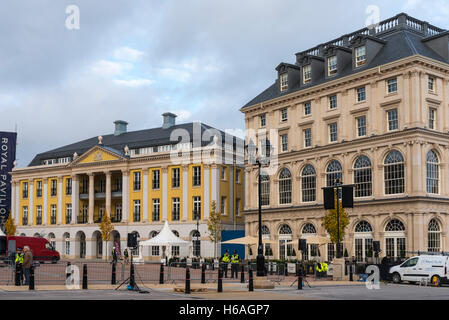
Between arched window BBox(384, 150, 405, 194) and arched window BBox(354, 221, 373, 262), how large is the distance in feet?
11.3

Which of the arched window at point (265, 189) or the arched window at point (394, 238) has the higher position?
the arched window at point (265, 189)

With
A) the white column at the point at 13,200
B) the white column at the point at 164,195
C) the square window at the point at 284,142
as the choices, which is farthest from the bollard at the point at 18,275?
the white column at the point at 13,200

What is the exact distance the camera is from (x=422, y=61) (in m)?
46.2

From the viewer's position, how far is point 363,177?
50.0 metres

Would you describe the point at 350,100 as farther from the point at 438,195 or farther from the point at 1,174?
the point at 1,174

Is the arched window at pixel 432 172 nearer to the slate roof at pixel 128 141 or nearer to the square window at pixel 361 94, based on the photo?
the square window at pixel 361 94

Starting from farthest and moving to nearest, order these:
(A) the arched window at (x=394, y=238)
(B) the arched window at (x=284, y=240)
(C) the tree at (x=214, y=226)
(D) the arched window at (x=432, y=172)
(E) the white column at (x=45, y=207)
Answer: (E) the white column at (x=45, y=207) < (C) the tree at (x=214, y=226) < (B) the arched window at (x=284, y=240) < (D) the arched window at (x=432, y=172) < (A) the arched window at (x=394, y=238)

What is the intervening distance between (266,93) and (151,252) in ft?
69.2

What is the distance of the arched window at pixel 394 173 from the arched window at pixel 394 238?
2348 millimetres

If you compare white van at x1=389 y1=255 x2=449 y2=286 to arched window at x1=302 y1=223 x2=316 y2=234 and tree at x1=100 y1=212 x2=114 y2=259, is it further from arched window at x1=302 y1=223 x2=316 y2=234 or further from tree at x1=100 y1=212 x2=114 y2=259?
tree at x1=100 y1=212 x2=114 y2=259

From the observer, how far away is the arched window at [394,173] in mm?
46906

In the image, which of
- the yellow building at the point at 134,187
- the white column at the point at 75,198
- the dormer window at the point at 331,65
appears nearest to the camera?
the dormer window at the point at 331,65

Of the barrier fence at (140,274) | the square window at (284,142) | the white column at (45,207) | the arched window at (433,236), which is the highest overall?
the square window at (284,142)

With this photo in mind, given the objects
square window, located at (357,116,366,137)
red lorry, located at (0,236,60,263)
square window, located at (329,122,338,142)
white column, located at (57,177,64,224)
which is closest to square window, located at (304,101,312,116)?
square window, located at (329,122,338,142)
